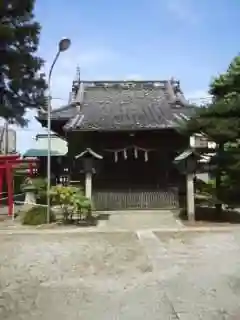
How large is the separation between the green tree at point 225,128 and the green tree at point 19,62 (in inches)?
363

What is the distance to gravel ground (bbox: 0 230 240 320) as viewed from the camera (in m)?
6.07

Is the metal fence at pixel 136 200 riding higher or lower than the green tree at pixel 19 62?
lower

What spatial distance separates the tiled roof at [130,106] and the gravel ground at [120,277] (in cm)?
849

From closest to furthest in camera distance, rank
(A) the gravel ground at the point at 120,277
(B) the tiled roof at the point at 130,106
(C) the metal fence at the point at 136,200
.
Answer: (A) the gravel ground at the point at 120,277 < (C) the metal fence at the point at 136,200 < (B) the tiled roof at the point at 130,106

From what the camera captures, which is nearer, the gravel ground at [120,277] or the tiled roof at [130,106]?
the gravel ground at [120,277]

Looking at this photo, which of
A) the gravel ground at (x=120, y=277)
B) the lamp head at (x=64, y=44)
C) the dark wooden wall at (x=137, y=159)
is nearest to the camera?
the gravel ground at (x=120, y=277)

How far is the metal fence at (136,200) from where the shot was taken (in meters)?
19.9

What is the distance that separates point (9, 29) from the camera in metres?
19.8

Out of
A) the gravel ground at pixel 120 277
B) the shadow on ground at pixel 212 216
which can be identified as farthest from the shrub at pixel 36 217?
the shadow on ground at pixel 212 216

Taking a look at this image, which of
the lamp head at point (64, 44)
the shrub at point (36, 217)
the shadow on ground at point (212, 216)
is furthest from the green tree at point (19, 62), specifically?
the shadow on ground at point (212, 216)

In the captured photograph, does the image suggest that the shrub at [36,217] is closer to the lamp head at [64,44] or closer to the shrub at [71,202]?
the shrub at [71,202]

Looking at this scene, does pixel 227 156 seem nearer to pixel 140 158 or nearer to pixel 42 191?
pixel 140 158

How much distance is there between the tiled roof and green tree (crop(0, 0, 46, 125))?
2.73m

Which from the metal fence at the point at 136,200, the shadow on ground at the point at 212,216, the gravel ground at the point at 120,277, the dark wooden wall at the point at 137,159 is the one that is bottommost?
the gravel ground at the point at 120,277
